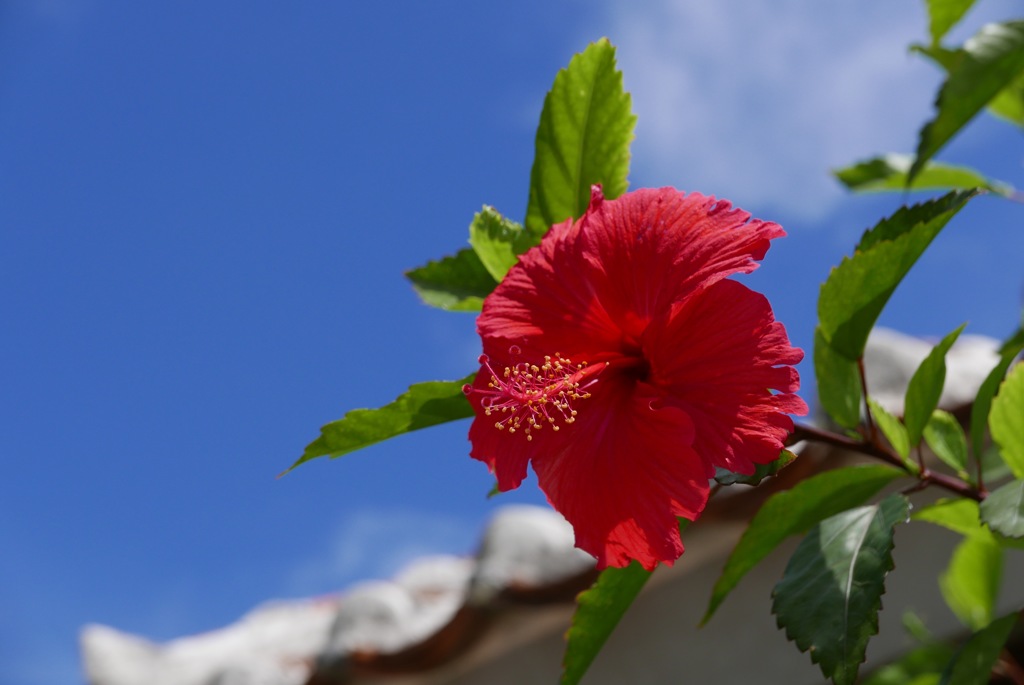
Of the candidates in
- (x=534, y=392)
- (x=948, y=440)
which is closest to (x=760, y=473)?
(x=534, y=392)

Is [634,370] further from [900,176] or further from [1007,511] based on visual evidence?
[900,176]

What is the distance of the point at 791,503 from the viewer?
111 centimetres

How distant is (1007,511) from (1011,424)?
0.30 metres

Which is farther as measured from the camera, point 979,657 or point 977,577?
point 977,577

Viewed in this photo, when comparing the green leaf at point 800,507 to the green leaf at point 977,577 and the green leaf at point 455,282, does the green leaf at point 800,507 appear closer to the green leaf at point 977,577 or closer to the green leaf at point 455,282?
the green leaf at point 455,282

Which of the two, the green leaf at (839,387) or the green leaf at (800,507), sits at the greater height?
the green leaf at (839,387)

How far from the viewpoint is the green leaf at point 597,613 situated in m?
1.01

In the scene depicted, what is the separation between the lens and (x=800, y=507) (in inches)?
43.8

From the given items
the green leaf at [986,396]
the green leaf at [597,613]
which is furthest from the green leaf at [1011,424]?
the green leaf at [597,613]

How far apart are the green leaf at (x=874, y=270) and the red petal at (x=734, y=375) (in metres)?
0.23

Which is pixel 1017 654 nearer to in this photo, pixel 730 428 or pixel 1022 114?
pixel 1022 114

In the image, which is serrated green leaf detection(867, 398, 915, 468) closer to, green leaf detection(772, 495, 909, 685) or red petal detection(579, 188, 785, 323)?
green leaf detection(772, 495, 909, 685)

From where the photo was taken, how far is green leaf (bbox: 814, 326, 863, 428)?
3.60 ft

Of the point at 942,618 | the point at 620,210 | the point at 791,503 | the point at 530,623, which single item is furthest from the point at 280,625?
the point at 620,210
